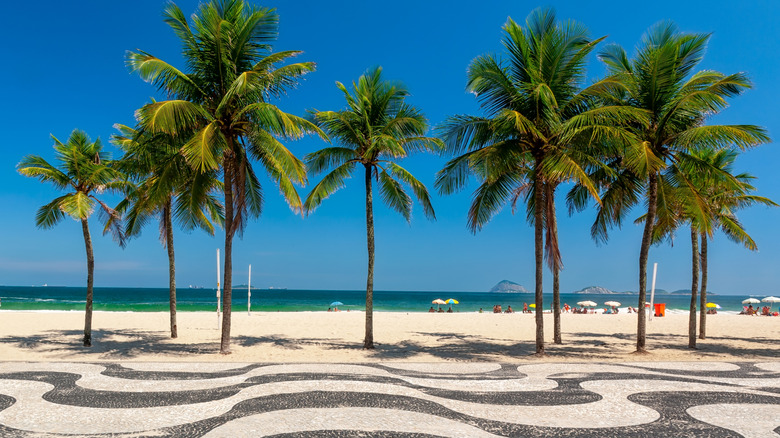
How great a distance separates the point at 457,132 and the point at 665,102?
5.57 metres

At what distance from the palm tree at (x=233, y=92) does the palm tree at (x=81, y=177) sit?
3128 millimetres

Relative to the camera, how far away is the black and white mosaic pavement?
5.68 m

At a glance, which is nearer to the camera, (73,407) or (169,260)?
(73,407)

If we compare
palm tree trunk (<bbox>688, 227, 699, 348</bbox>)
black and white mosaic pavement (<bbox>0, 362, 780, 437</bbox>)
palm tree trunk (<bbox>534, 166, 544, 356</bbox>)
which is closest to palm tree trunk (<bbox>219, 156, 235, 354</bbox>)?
black and white mosaic pavement (<bbox>0, 362, 780, 437</bbox>)

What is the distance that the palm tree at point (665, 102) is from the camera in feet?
38.7

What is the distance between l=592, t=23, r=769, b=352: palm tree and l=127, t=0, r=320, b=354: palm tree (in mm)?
8377

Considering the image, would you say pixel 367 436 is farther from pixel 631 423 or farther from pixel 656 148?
pixel 656 148

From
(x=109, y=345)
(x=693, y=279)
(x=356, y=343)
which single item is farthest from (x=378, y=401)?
(x=693, y=279)

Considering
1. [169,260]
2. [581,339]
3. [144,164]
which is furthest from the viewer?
[581,339]

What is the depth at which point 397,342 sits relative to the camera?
54.3 feet

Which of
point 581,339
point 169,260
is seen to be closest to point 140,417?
point 169,260

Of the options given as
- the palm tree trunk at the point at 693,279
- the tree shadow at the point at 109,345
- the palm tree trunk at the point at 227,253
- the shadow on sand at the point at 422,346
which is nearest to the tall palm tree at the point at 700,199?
the palm tree trunk at the point at 693,279

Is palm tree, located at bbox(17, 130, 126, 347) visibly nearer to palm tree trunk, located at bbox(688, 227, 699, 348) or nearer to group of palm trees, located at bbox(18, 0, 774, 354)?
group of palm trees, located at bbox(18, 0, 774, 354)

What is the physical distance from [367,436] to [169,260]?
1302 cm
